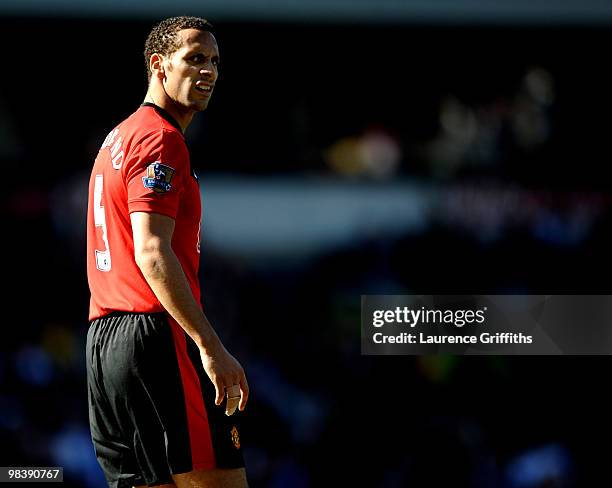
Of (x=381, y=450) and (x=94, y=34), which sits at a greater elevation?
(x=94, y=34)

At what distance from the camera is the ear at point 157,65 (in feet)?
11.3

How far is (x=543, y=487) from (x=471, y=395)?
109 cm

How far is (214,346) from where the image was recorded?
3.05 meters

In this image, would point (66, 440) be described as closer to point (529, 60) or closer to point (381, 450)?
point (381, 450)

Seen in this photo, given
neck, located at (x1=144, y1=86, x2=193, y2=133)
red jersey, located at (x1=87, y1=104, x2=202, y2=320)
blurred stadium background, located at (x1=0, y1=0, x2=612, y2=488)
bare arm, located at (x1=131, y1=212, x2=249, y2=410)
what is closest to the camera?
bare arm, located at (x1=131, y1=212, x2=249, y2=410)

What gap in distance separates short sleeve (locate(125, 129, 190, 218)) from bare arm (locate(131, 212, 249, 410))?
97 millimetres

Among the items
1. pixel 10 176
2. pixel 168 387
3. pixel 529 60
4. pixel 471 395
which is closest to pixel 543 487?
pixel 471 395

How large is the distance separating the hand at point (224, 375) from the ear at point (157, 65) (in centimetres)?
94

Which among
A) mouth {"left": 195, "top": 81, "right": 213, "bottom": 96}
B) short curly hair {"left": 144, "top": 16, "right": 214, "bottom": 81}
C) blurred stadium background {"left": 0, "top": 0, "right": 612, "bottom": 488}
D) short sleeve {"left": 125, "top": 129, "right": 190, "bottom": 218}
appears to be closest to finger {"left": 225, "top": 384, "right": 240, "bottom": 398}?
short sleeve {"left": 125, "top": 129, "right": 190, "bottom": 218}

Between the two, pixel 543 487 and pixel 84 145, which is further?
pixel 84 145

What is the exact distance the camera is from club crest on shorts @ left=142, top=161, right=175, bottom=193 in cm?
313

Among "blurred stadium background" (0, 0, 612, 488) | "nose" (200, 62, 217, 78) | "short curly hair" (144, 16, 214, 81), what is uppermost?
"short curly hair" (144, 16, 214, 81)

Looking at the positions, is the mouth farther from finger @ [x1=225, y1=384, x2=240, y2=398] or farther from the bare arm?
finger @ [x1=225, y1=384, x2=240, y2=398]

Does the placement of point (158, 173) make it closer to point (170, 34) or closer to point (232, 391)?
point (170, 34)
